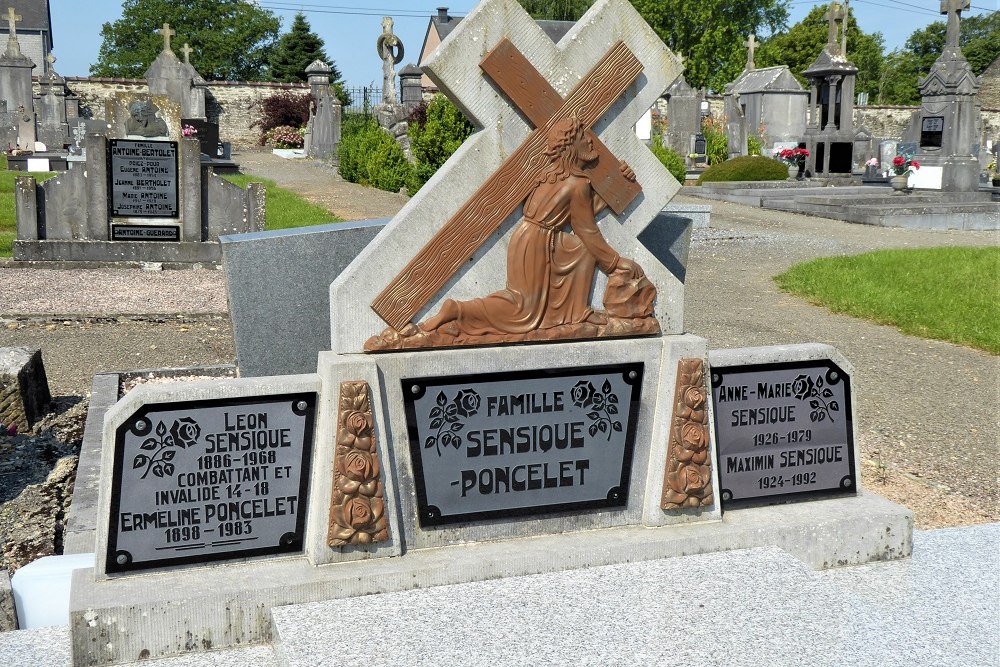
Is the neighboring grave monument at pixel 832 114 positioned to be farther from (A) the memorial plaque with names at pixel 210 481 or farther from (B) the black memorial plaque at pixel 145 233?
(A) the memorial plaque with names at pixel 210 481

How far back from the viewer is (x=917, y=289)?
11.3m

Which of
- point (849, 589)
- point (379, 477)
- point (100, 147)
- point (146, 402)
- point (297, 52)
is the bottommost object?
point (849, 589)

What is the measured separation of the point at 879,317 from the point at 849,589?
270 inches

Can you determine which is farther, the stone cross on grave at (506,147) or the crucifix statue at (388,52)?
the crucifix statue at (388,52)

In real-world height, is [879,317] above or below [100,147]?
below

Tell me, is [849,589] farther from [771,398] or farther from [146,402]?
[146,402]

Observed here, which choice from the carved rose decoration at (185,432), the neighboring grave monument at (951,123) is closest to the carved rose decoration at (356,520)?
the carved rose decoration at (185,432)

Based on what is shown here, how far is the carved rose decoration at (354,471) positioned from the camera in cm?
329

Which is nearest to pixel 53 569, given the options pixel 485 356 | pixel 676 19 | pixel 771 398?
pixel 485 356

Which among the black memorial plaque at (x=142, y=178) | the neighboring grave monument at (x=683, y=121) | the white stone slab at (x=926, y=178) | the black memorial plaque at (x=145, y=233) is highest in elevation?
the neighboring grave monument at (x=683, y=121)

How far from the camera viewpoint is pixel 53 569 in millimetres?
3355

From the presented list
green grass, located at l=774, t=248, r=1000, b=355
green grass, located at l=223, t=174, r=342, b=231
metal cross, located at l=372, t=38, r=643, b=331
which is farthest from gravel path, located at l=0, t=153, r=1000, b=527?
green grass, located at l=223, t=174, r=342, b=231

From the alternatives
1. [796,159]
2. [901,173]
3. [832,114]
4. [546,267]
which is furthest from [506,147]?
[832,114]

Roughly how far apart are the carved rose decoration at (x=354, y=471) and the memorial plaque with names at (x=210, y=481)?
0.13 meters
